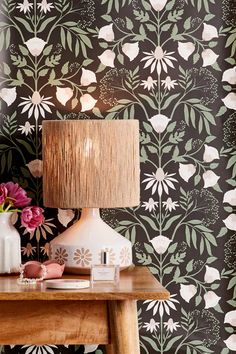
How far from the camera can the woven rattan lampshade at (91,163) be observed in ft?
7.82

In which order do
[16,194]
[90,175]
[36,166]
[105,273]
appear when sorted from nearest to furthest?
[105,273]
[90,175]
[16,194]
[36,166]

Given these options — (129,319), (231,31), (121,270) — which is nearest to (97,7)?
(231,31)

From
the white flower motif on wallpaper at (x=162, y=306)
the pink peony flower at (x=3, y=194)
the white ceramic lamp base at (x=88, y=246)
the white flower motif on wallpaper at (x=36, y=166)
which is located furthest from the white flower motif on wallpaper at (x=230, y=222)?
the pink peony flower at (x=3, y=194)

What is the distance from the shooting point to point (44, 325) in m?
2.20

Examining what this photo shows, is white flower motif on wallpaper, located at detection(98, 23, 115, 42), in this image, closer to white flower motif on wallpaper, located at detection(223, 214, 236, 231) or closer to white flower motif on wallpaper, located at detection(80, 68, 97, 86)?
white flower motif on wallpaper, located at detection(80, 68, 97, 86)

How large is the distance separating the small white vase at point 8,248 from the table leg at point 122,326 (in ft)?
1.33

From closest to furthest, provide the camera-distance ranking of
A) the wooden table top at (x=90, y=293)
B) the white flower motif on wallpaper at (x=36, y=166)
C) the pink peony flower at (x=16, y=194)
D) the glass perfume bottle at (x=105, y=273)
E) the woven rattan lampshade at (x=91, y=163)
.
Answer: the wooden table top at (x=90, y=293) < the glass perfume bottle at (x=105, y=273) < the woven rattan lampshade at (x=91, y=163) < the pink peony flower at (x=16, y=194) < the white flower motif on wallpaper at (x=36, y=166)

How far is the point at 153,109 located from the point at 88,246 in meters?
0.61

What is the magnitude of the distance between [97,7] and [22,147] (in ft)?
1.84

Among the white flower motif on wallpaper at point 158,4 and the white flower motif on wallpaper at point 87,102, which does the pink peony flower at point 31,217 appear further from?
the white flower motif on wallpaper at point 158,4

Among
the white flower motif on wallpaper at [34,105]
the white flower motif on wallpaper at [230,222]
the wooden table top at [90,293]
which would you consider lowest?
the wooden table top at [90,293]

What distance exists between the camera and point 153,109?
2.74 metres

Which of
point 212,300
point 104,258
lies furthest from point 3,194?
point 212,300

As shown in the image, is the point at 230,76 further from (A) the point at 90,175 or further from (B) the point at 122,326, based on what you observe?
(B) the point at 122,326
